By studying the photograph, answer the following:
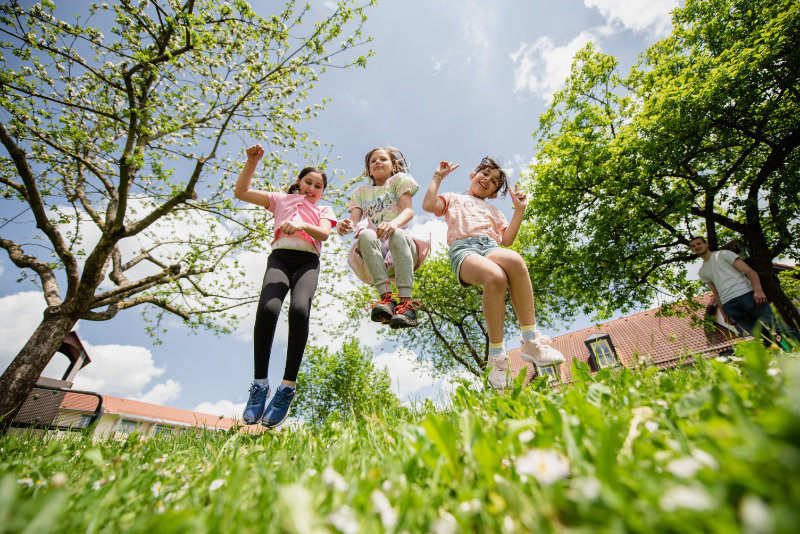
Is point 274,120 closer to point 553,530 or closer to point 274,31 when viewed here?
point 274,31

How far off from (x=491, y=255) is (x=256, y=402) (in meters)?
2.50

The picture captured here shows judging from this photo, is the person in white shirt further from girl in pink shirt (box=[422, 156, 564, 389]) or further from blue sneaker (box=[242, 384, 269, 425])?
blue sneaker (box=[242, 384, 269, 425])

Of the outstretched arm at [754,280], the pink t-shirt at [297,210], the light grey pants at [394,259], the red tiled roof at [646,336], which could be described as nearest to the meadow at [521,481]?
the light grey pants at [394,259]

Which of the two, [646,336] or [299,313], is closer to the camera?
[299,313]

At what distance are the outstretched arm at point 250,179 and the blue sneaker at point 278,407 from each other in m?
2.13

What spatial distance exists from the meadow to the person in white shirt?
18.4 feet

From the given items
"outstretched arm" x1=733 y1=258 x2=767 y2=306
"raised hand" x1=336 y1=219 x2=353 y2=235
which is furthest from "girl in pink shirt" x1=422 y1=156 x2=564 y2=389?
"outstretched arm" x1=733 y1=258 x2=767 y2=306

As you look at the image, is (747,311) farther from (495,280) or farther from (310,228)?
(310,228)

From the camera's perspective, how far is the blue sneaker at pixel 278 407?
9.41 feet

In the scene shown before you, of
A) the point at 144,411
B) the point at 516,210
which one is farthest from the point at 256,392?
the point at 144,411

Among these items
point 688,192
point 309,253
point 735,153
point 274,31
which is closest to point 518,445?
point 309,253

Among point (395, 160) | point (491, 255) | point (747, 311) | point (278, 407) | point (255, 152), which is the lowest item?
point (278, 407)

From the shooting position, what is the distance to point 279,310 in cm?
318

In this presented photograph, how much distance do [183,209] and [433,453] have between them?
10617mm
